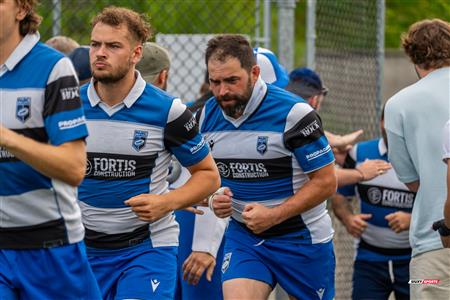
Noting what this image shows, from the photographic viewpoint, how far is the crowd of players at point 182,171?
4.26m

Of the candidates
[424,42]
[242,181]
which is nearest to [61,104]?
[242,181]

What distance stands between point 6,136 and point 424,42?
2.97 meters

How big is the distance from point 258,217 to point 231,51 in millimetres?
945

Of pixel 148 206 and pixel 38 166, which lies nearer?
pixel 38 166

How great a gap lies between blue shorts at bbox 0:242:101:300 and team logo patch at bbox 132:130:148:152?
104 cm

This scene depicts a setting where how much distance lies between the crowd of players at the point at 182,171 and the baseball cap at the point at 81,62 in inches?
0.4

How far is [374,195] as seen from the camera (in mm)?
7828

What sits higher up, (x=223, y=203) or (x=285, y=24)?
(x=285, y=24)

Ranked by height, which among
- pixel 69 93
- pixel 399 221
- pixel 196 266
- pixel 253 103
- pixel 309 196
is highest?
pixel 69 93

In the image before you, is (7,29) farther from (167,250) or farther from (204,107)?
(204,107)

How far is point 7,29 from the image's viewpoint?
4230 mm

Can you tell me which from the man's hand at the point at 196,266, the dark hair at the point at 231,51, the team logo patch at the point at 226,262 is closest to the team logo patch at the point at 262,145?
the dark hair at the point at 231,51

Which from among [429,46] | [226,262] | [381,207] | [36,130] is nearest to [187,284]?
[226,262]

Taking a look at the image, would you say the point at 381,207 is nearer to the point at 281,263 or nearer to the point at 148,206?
the point at 281,263
